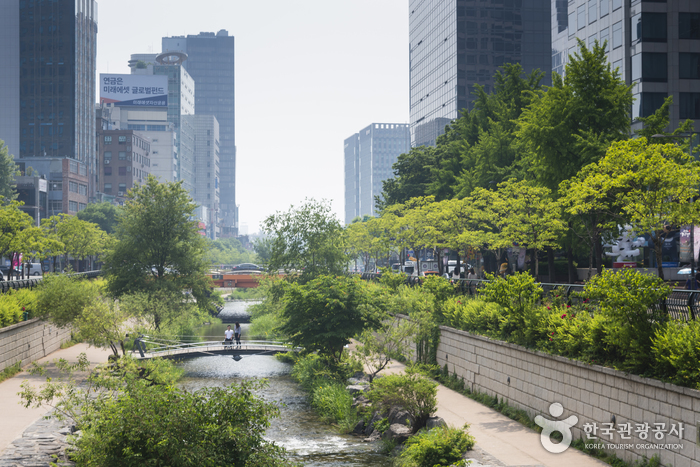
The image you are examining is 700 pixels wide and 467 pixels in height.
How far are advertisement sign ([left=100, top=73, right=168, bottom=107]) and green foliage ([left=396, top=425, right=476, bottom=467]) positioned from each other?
19565 centimetres

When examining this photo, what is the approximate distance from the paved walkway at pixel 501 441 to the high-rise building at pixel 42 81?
139m

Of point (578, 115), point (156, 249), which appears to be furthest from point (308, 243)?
point (578, 115)

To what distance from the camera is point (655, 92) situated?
6028cm

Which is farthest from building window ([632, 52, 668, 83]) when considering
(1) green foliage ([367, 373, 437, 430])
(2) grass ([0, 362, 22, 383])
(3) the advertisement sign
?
(3) the advertisement sign

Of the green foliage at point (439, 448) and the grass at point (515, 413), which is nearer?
the grass at point (515, 413)

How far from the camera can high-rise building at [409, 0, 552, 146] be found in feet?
359

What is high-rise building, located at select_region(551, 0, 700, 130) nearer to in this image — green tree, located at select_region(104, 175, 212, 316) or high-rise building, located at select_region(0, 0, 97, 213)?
green tree, located at select_region(104, 175, 212, 316)

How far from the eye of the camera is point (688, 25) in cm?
Answer: 5959

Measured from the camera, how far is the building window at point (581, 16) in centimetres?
6938

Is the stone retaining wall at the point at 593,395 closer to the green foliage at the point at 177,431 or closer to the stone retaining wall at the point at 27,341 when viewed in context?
the green foliage at the point at 177,431

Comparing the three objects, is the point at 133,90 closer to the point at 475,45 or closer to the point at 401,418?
the point at 475,45

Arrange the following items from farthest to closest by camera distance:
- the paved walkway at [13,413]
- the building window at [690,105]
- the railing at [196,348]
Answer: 1. the building window at [690,105]
2. the railing at [196,348]
3. the paved walkway at [13,413]

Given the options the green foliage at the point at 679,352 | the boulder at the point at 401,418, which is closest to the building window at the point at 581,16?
the boulder at the point at 401,418

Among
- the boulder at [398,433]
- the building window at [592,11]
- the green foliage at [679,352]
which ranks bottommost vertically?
the boulder at [398,433]
